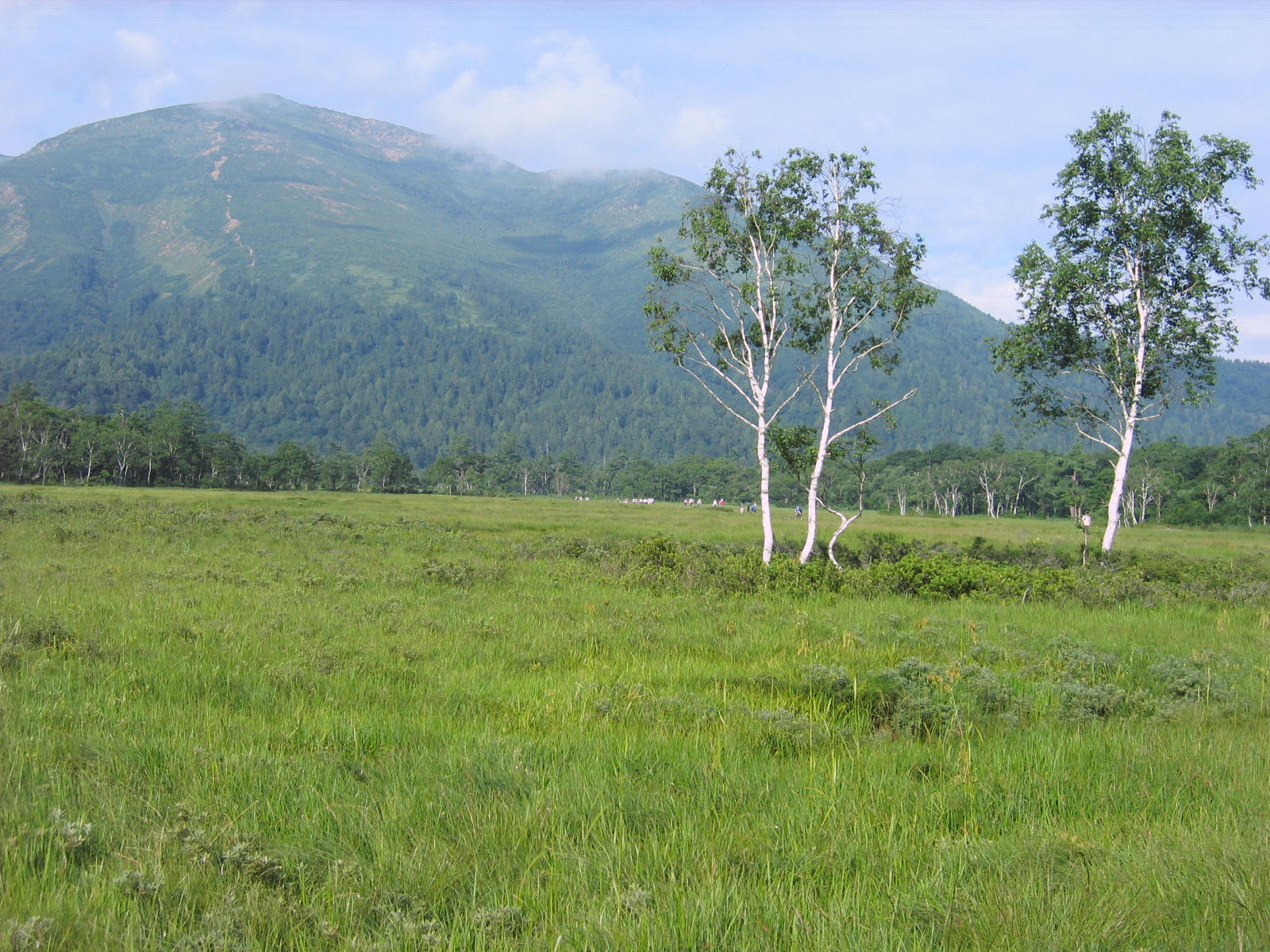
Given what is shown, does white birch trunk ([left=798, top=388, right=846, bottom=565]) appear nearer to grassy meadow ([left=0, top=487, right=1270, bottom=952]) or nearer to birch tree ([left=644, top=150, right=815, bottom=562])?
birch tree ([left=644, top=150, right=815, bottom=562])

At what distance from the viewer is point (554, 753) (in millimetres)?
6379

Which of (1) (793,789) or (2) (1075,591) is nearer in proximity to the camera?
(1) (793,789)

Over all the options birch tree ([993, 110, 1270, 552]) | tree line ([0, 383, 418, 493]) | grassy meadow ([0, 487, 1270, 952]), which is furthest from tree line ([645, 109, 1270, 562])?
tree line ([0, 383, 418, 493])

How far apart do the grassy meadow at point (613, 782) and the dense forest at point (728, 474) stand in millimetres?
75617

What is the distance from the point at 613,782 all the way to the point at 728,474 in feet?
596

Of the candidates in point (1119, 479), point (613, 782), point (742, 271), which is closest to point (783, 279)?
point (742, 271)

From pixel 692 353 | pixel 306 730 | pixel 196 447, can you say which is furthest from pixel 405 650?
pixel 196 447

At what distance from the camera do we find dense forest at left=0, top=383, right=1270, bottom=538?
10369cm

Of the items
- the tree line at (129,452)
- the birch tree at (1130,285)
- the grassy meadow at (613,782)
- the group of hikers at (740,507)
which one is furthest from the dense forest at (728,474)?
the grassy meadow at (613,782)

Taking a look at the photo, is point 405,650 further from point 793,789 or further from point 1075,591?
point 1075,591

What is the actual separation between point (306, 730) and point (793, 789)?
4.10 meters

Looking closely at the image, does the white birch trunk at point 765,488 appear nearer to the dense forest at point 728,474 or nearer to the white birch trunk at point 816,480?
the white birch trunk at point 816,480

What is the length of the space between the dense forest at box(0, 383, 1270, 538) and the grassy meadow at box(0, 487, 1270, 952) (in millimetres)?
75617

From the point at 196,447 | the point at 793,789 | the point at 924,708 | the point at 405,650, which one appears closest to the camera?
the point at 793,789
